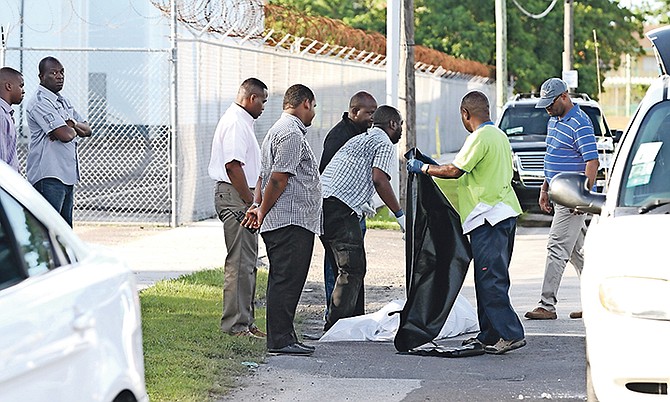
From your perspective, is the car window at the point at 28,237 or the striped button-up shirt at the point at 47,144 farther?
the striped button-up shirt at the point at 47,144

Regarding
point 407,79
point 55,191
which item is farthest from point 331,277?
point 407,79

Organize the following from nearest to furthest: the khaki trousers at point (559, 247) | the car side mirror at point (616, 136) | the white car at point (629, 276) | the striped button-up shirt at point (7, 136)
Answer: the white car at point (629, 276) → the striped button-up shirt at point (7, 136) → the khaki trousers at point (559, 247) → the car side mirror at point (616, 136)

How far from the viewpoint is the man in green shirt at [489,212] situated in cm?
860

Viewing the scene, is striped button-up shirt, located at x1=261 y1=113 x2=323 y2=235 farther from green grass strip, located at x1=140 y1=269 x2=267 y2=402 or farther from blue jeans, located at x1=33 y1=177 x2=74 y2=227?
blue jeans, located at x1=33 y1=177 x2=74 y2=227

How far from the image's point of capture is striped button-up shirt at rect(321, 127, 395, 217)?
9.48 meters

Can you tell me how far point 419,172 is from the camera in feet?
29.0

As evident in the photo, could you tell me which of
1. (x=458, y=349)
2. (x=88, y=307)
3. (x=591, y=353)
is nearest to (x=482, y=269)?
(x=458, y=349)

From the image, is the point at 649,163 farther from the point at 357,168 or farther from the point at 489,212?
the point at 357,168

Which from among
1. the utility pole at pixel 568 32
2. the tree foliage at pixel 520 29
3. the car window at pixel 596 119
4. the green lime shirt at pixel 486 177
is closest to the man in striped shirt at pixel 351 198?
the green lime shirt at pixel 486 177

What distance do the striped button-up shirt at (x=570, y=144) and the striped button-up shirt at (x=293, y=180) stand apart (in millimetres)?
2404

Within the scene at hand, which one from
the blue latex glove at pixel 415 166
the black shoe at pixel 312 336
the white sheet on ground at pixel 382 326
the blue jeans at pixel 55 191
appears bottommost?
the black shoe at pixel 312 336

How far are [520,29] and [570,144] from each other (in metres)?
40.1

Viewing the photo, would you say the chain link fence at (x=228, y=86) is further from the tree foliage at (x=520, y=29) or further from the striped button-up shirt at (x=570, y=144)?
the tree foliage at (x=520, y=29)

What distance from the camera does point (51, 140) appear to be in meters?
10.4
